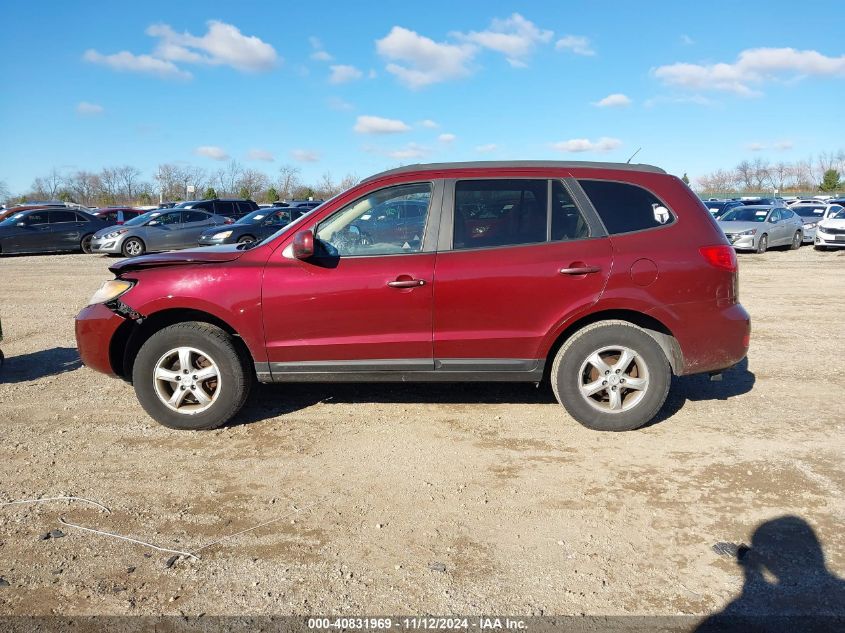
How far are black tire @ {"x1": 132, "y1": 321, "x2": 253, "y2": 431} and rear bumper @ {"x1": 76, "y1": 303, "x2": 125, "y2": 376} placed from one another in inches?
12.0

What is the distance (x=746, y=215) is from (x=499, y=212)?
64.4 ft

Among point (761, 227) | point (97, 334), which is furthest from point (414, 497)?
point (761, 227)

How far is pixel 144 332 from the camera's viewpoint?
4.93 metres

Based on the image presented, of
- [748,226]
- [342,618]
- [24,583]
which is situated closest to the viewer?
[342,618]

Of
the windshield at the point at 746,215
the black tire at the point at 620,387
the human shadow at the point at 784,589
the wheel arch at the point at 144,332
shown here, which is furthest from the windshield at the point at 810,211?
the wheel arch at the point at 144,332

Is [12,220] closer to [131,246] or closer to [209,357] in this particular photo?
[131,246]

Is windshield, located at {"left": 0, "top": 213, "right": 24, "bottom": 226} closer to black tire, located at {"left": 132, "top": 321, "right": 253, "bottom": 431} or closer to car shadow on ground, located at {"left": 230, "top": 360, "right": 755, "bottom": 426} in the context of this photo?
car shadow on ground, located at {"left": 230, "top": 360, "right": 755, "bottom": 426}

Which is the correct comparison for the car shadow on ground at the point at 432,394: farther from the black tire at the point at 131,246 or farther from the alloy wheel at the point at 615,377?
the black tire at the point at 131,246

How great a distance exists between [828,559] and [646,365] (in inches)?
70.0

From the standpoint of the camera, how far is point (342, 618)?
8.97ft

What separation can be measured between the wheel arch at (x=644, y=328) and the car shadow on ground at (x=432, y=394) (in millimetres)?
598

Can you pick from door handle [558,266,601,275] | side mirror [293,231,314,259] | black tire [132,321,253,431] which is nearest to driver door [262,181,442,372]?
side mirror [293,231,314,259]

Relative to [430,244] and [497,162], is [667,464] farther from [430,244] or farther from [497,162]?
[497,162]

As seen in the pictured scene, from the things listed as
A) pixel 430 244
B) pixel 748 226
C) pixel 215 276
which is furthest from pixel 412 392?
pixel 748 226
